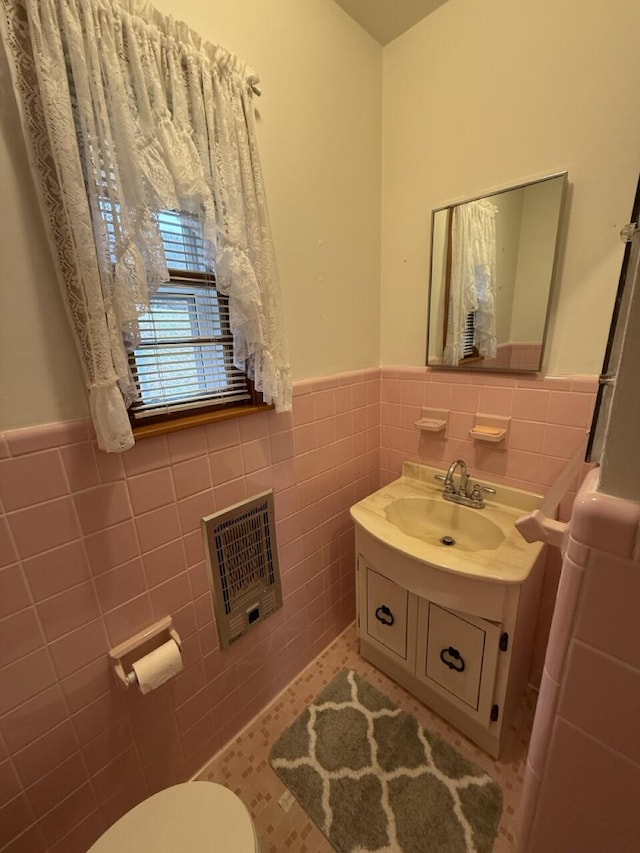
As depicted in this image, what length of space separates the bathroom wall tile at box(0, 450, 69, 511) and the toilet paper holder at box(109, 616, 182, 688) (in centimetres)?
49

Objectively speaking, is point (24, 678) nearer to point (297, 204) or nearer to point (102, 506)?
point (102, 506)

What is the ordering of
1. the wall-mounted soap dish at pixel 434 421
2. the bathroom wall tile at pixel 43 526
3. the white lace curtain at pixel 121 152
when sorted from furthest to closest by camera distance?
1. the wall-mounted soap dish at pixel 434 421
2. the bathroom wall tile at pixel 43 526
3. the white lace curtain at pixel 121 152

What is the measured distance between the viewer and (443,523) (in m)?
1.45

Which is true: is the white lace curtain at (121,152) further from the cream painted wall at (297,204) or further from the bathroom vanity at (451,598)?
the bathroom vanity at (451,598)

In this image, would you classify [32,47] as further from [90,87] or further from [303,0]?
[303,0]

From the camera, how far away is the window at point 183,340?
0.92 m

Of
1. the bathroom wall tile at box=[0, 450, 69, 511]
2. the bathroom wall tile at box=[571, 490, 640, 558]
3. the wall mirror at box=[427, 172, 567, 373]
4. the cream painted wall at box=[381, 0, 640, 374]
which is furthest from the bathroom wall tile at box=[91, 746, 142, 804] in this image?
the cream painted wall at box=[381, 0, 640, 374]

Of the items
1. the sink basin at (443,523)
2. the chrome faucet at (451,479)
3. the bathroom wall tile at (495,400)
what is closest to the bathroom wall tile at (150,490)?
the sink basin at (443,523)

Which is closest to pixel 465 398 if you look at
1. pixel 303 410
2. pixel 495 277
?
pixel 495 277

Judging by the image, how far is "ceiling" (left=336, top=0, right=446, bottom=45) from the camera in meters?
1.17

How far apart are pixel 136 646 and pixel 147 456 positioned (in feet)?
1.79

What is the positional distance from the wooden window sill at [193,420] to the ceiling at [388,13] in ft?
4.71

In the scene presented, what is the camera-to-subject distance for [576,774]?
0.48m

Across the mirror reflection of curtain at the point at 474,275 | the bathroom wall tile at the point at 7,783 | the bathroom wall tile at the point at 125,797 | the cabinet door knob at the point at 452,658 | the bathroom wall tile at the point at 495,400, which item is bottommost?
the bathroom wall tile at the point at 125,797
